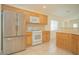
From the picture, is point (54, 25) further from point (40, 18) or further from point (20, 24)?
point (20, 24)

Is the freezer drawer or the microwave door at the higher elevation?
the microwave door

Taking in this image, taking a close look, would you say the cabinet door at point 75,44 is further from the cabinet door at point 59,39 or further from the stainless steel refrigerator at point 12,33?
the stainless steel refrigerator at point 12,33

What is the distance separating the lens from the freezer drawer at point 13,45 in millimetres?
2891

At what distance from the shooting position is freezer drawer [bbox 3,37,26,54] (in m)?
2.89

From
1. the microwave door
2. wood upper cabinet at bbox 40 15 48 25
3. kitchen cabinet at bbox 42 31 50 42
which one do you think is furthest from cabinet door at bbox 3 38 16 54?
wood upper cabinet at bbox 40 15 48 25

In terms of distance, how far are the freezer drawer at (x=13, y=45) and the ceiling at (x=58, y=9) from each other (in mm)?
819

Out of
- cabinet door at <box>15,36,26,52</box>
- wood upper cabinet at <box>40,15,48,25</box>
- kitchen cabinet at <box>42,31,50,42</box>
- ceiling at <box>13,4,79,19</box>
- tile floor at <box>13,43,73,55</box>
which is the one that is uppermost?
ceiling at <box>13,4,79,19</box>

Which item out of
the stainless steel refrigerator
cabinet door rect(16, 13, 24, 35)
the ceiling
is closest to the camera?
the ceiling

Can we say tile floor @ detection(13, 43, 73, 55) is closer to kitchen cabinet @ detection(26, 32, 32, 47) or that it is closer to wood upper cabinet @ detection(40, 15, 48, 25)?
kitchen cabinet @ detection(26, 32, 32, 47)

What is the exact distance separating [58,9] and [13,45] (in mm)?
1431

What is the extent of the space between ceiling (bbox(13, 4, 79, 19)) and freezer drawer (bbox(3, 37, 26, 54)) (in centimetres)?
82
